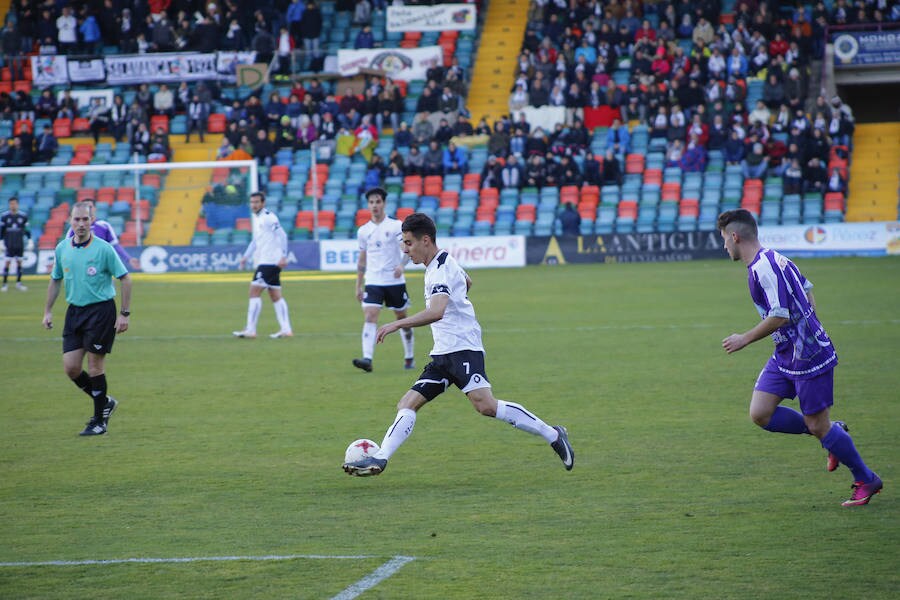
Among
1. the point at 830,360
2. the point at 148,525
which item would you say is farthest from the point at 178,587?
the point at 830,360

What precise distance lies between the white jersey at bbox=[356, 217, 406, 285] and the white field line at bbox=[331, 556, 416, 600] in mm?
8633

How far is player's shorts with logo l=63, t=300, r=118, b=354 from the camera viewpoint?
1061cm

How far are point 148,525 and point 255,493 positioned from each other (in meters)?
1.02

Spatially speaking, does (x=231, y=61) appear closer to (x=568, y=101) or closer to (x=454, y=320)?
(x=568, y=101)

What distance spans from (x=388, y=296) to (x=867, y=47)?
29133 millimetres

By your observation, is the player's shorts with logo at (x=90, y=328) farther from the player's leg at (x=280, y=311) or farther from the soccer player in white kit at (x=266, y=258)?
the player's leg at (x=280, y=311)

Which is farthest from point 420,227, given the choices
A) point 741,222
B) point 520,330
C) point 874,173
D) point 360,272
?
point 874,173

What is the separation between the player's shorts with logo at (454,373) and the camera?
27.3 feet

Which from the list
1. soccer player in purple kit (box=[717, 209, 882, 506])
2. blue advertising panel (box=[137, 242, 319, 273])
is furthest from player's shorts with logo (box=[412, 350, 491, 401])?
blue advertising panel (box=[137, 242, 319, 273])

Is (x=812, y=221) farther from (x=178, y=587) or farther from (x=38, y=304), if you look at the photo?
(x=178, y=587)

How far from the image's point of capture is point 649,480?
27.8ft

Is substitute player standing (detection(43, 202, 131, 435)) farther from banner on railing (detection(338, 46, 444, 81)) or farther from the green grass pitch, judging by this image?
banner on railing (detection(338, 46, 444, 81))

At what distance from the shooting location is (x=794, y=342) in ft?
24.6

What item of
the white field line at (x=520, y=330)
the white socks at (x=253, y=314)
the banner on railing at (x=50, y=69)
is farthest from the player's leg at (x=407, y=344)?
the banner on railing at (x=50, y=69)
